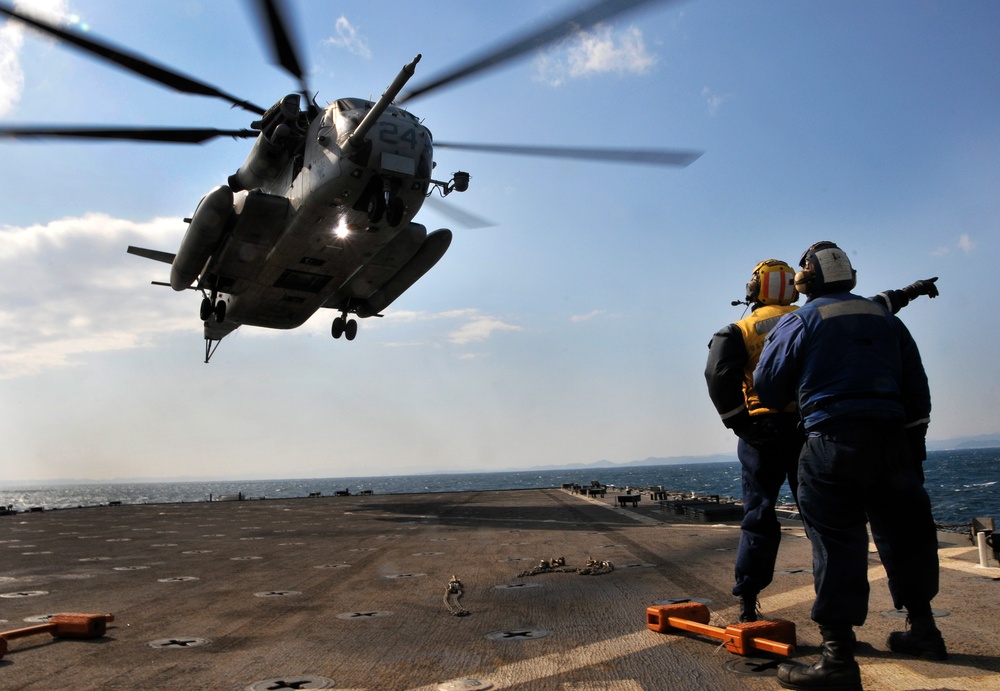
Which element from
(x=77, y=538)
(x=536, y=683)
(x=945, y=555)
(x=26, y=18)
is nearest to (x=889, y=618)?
(x=536, y=683)

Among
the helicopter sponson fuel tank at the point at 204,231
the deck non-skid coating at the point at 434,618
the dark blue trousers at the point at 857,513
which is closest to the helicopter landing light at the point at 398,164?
the helicopter sponson fuel tank at the point at 204,231

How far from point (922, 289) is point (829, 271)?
1.37 metres

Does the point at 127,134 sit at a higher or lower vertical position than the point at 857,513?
higher

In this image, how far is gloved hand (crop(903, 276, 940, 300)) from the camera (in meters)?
4.75

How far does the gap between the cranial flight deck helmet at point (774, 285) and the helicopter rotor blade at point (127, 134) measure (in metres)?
12.5

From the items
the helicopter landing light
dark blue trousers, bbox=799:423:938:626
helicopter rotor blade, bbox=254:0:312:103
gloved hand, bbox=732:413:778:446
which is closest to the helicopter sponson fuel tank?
helicopter rotor blade, bbox=254:0:312:103

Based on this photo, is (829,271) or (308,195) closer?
(829,271)

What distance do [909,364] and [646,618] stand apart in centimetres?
255

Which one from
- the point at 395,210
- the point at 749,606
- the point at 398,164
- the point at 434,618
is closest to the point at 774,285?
the point at 749,606

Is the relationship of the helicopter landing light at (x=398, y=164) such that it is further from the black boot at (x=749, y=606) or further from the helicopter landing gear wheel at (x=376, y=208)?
the black boot at (x=749, y=606)

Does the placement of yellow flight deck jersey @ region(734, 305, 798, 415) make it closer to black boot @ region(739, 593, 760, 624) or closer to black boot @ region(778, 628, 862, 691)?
black boot @ region(739, 593, 760, 624)

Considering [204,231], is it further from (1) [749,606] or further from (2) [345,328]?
(1) [749,606]

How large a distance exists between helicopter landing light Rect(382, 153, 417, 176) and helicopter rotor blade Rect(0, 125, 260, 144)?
461 centimetres

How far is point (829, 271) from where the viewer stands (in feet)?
13.1
